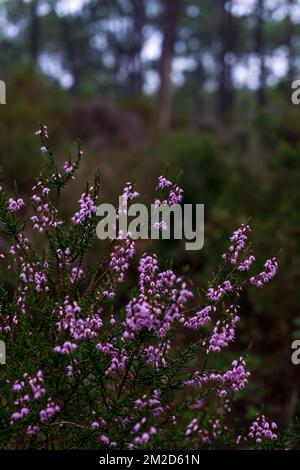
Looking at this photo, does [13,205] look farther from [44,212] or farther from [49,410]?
[49,410]

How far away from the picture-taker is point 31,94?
1742 centimetres

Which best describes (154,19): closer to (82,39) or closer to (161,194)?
(82,39)

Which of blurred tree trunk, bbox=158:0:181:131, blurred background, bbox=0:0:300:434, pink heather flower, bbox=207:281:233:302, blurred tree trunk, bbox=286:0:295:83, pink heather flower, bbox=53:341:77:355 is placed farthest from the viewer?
blurred tree trunk, bbox=286:0:295:83

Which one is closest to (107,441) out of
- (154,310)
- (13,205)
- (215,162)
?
(154,310)

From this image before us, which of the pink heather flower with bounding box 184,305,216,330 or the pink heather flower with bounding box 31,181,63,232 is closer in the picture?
the pink heather flower with bounding box 184,305,216,330

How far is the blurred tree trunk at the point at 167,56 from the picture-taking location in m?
19.5

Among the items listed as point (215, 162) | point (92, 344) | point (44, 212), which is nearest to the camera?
point (92, 344)

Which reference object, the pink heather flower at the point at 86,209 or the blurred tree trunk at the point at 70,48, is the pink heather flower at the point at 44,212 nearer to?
the pink heather flower at the point at 86,209

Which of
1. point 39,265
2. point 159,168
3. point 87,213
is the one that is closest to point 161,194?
point 87,213

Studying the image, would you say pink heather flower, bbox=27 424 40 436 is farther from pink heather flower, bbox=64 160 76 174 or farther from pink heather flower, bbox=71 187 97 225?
pink heather flower, bbox=64 160 76 174

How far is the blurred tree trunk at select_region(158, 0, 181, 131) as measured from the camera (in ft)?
64.0

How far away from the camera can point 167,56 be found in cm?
2002

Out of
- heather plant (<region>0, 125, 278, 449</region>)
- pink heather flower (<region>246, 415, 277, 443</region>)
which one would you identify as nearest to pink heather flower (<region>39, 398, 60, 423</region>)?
heather plant (<region>0, 125, 278, 449</region>)

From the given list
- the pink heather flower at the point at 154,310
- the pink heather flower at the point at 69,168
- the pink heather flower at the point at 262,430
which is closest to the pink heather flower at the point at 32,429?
the pink heather flower at the point at 154,310
